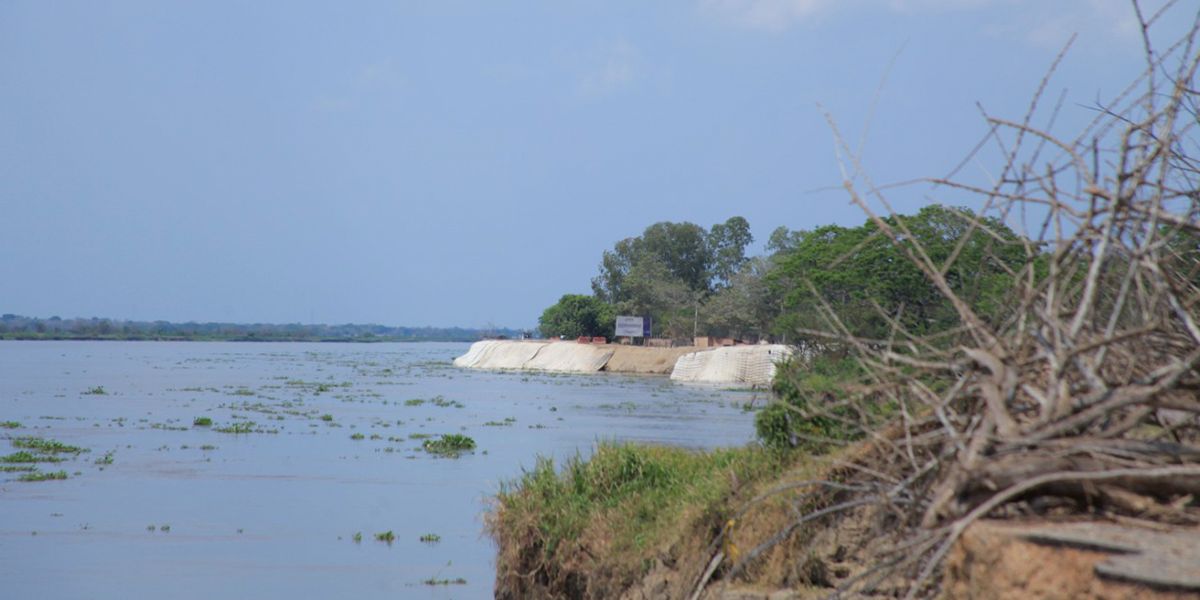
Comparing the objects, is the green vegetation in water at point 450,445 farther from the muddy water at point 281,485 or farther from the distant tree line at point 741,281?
the distant tree line at point 741,281

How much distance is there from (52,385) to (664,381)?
31.6m

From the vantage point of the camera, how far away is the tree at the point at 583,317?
356ft

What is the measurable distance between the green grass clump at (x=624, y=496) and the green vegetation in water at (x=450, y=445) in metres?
15.9

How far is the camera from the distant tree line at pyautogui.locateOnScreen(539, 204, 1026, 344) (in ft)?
108

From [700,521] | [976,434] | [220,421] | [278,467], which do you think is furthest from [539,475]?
[220,421]

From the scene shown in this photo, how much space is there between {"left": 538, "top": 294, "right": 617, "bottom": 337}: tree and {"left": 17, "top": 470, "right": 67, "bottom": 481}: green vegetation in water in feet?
274

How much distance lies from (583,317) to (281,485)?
3385 inches

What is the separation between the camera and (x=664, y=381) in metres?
70.8

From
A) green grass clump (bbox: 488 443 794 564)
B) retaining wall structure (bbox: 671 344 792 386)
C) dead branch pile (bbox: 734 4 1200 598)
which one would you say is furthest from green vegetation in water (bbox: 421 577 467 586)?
retaining wall structure (bbox: 671 344 792 386)

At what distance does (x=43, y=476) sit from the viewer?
80.0 feet

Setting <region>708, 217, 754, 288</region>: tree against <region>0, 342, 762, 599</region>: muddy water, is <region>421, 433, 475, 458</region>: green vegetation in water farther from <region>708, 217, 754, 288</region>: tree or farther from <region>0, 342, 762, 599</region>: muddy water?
<region>708, 217, 754, 288</region>: tree

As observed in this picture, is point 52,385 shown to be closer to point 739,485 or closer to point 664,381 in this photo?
point 664,381

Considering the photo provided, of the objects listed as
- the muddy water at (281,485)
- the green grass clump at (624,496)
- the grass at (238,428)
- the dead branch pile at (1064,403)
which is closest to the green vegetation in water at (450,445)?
the muddy water at (281,485)

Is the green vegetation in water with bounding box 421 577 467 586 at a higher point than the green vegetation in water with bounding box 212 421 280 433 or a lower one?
lower
